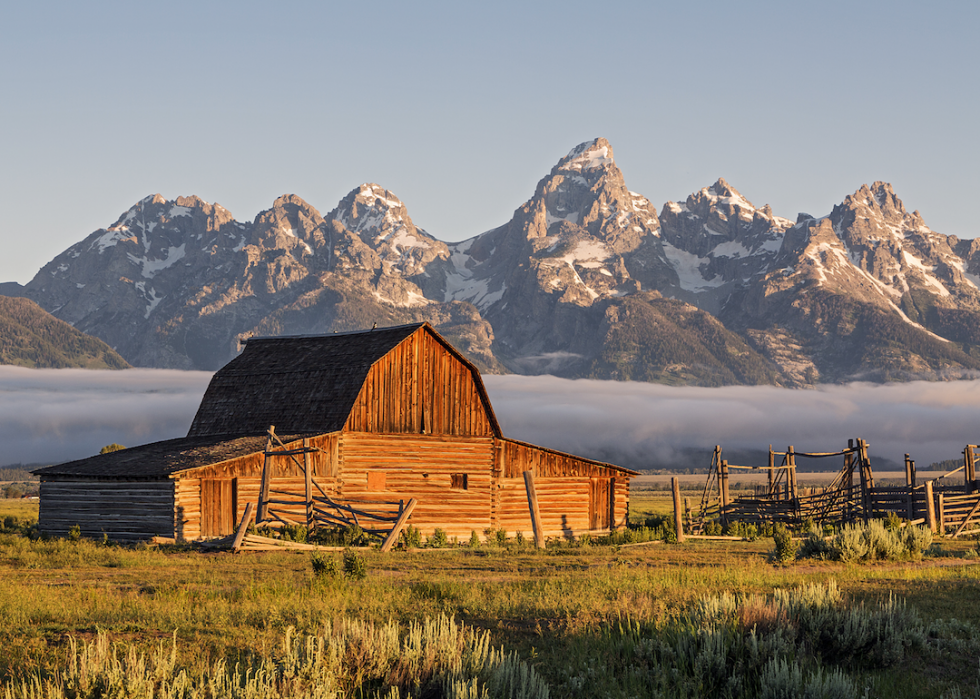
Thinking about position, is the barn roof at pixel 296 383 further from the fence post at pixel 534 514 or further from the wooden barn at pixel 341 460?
the fence post at pixel 534 514

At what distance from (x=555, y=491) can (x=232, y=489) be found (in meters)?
13.7

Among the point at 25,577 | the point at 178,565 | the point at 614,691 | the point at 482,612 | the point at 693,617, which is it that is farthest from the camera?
the point at 178,565

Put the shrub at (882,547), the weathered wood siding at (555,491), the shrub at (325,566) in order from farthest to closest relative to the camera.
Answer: the weathered wood siding at (555,491)
the shrub at (882,547)
the shrub at (325,566)

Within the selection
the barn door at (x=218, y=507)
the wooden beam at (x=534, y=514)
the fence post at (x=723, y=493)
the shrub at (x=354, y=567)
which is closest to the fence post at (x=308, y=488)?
the barn door at (x=218, y=507)

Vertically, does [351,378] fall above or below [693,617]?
above

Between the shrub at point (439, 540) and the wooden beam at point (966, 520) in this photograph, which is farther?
the wooden beam at point (966, 520)

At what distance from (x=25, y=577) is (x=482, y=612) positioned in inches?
498

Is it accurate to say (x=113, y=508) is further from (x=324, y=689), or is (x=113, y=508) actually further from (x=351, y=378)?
(x=324, y=689)

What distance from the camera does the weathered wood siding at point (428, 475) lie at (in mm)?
36219

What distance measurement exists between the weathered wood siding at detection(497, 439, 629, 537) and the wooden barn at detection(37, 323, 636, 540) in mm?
56

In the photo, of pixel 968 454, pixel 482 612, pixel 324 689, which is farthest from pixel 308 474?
pixel 968 454

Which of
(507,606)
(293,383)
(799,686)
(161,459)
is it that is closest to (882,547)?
(507,606)

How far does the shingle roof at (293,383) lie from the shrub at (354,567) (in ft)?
49.7

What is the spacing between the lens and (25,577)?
2211 cm
